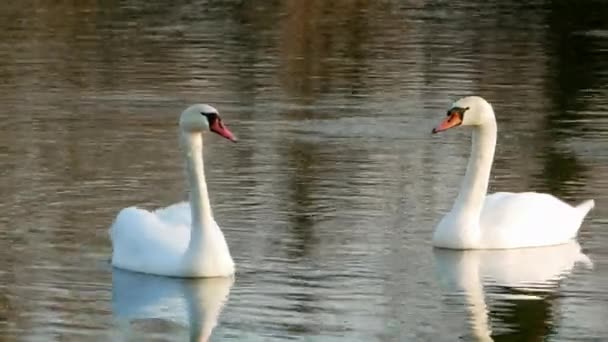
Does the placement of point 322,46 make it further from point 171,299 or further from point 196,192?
point 171,299

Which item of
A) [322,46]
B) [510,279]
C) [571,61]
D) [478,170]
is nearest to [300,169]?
[478,170]

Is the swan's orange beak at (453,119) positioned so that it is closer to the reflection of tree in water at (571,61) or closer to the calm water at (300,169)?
the calm water at (300,169)

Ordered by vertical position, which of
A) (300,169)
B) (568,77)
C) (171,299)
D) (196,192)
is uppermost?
(196,192)

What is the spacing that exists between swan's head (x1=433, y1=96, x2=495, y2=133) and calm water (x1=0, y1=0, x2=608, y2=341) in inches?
36.1

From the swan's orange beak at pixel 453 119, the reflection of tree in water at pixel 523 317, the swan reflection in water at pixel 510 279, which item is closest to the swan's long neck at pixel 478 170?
the swan's orange beak at pixel 453 119

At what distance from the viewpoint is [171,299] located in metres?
12.1

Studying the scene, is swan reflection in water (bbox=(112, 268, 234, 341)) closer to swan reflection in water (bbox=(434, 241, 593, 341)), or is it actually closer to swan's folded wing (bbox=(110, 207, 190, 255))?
swan's folded wing (bbox=(110, 207, 190, 255))

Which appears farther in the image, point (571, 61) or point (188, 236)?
point (571, 61)

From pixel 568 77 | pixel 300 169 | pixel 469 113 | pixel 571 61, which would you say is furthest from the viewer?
pixel 571 61

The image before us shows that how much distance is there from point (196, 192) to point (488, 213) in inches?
110

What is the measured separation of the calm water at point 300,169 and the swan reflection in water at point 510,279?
0.09 ft

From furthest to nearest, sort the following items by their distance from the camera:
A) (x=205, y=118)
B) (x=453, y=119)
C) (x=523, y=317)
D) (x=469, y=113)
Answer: (x=469, y=113)
(x=453, y=119)
(x=205, y=118)
(x=523, y=317)

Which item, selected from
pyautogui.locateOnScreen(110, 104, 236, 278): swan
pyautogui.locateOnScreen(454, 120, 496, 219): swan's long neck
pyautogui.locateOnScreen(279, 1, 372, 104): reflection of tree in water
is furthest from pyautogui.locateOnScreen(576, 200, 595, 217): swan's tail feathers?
pyautogui.locateOnScreen(279, 1, 372, 104): reflection of tree in water

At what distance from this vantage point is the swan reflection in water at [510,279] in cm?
1152
